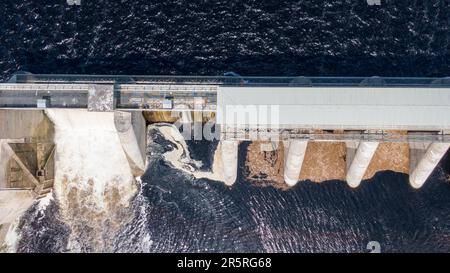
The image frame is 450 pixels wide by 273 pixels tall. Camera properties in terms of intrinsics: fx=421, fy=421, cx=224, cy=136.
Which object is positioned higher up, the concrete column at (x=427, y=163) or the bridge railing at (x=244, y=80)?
the bridge railing at (x=244, y=80)

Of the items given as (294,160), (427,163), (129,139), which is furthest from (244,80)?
(427,163)

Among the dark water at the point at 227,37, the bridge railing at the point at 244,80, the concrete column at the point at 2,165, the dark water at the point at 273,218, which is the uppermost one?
the dark water at the point at 227,37

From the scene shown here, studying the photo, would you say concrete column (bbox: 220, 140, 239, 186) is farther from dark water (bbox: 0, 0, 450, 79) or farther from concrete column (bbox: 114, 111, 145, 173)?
concrete column (bbox: 114, 111, 145, 173)

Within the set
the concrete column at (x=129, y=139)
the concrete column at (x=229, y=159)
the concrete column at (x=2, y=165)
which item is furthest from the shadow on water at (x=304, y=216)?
the concrete column at (x=2, y=165)

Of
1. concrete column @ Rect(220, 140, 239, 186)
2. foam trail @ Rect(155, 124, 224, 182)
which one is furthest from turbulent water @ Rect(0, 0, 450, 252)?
concrete column @ Rect(220, 140, 239, 186)

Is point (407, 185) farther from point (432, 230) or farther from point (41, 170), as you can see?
point (41, 170)

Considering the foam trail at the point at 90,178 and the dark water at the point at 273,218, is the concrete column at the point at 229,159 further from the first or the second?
the foam trail at the point at 90,178

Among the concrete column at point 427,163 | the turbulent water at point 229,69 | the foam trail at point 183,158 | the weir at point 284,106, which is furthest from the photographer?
the foam trail at point 183,158
